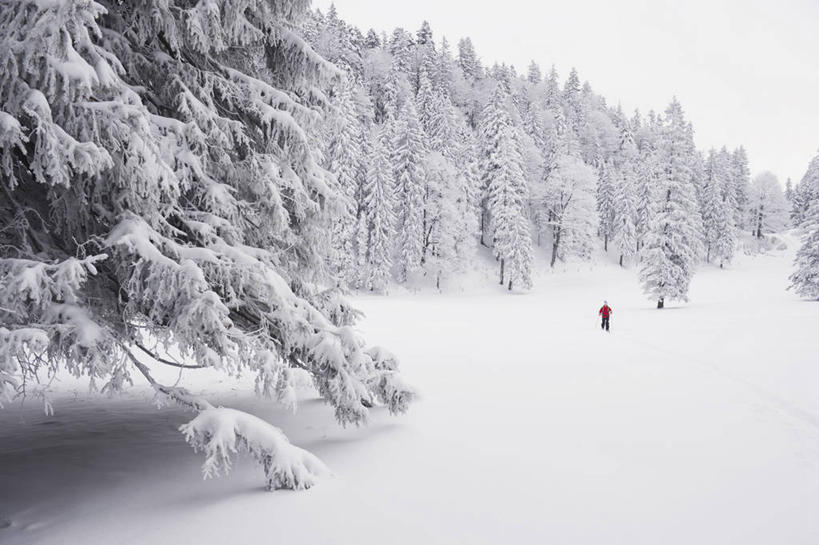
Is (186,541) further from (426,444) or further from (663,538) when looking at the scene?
(663,538)

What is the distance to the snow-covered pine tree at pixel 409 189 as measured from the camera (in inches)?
1718

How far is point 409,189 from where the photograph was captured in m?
43.7

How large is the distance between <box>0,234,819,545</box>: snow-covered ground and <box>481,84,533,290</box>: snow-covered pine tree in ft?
102

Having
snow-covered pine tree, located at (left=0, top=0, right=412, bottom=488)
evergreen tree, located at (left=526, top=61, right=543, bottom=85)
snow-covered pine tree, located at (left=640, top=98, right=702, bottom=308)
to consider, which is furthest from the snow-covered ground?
evergreen tree, located at (left=526, top=61, right=543, bottom=85)

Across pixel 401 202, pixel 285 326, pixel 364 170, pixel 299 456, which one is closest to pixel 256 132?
pixel 285 326

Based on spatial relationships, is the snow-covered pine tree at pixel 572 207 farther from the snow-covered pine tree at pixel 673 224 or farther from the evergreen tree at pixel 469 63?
the evergreen tree at pixel 469 63

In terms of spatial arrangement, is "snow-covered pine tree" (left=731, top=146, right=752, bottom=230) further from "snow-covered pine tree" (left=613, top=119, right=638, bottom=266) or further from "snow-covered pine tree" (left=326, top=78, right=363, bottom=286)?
"snow-covered pine tree" (left=326, top=78, right=363, bottom=286)

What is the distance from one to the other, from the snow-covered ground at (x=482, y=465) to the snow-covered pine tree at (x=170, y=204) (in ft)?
2.06

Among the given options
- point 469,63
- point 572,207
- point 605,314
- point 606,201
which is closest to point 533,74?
point 469,63

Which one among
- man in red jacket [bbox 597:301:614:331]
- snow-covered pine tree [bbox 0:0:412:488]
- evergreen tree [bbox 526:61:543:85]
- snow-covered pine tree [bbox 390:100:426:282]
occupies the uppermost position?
evergreen tree [bbox 526:61:543:85]

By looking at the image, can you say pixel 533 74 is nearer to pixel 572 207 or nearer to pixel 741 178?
pixel 741 178

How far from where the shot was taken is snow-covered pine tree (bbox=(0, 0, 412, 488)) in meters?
4.09

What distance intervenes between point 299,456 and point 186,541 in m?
1.20

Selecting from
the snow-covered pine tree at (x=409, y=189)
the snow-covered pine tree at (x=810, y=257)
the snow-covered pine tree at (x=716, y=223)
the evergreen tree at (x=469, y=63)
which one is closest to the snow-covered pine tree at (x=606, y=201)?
the snow-covered pine tree at (x=716, y=223)
